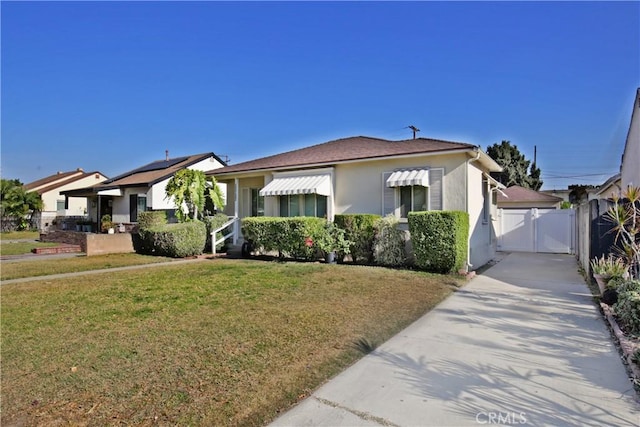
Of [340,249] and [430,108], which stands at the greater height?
[430,108]

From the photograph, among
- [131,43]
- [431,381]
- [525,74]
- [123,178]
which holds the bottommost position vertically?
[431,381]

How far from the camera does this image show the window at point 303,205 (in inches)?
658

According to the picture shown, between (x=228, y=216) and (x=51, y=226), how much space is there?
2854cm

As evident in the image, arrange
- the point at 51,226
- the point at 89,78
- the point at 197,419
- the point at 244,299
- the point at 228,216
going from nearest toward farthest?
the point at 197,419 < the point at 244,299 < the point at 89,78 < the point at 228,216 < the point at 51,226

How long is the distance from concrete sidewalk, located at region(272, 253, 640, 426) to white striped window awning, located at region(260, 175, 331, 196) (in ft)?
29.7

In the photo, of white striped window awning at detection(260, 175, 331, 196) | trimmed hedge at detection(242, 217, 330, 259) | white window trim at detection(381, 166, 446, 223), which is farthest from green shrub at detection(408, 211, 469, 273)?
white striped window awning at detection(260, 175, 331, 196)

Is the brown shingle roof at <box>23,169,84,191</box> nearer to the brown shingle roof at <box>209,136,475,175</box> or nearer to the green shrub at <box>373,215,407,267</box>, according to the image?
the brown shingle roof at <box>209,136,475,175</box>

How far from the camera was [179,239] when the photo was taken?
54.9 ft

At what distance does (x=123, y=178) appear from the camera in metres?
30.7

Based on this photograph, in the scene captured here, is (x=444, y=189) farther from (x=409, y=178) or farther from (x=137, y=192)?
(x=137, y=192)

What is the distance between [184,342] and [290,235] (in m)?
9.57

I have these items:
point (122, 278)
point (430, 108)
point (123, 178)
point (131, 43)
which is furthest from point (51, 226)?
point (430, 108)

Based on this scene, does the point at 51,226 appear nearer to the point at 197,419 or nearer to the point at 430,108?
the point at 430,108

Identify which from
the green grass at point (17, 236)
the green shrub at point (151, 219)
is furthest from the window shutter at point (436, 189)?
the green grass at point (17, 236)
